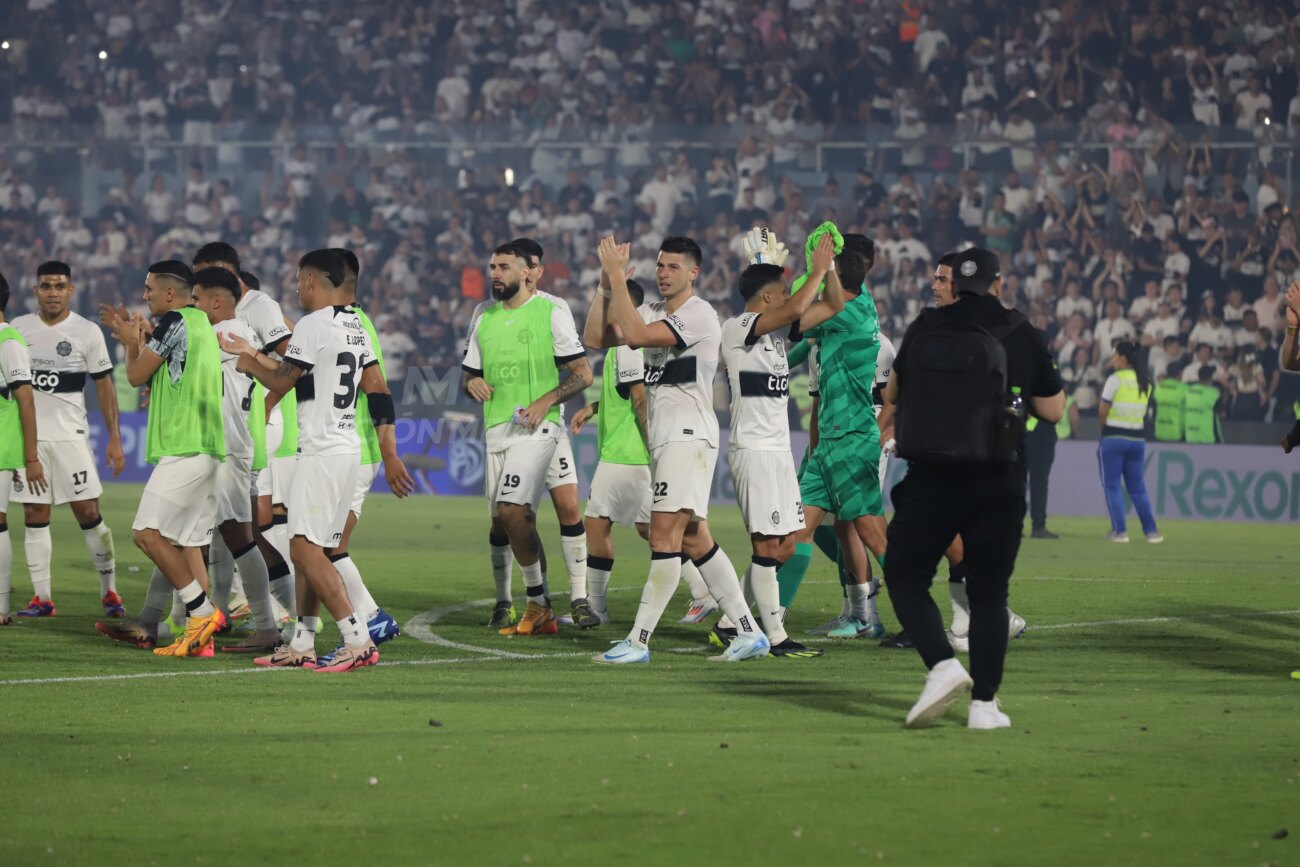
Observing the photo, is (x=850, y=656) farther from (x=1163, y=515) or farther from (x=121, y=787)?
(x=1163, y=515)

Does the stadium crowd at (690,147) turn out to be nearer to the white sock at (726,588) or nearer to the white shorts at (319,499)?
the white sock at (726,588)

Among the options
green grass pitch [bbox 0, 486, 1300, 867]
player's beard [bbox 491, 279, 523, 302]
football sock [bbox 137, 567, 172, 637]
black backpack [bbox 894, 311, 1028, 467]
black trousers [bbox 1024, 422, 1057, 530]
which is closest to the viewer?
green grass pitch [bbox 0, 486, 1300, 867]

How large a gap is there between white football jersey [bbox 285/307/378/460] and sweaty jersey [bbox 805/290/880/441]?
9.69 feet

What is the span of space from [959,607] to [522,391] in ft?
9.83

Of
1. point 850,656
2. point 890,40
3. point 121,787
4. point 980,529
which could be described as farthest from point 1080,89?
point 121,787

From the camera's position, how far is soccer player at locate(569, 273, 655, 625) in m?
11.4

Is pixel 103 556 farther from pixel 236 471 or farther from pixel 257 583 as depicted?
pixel 257 583

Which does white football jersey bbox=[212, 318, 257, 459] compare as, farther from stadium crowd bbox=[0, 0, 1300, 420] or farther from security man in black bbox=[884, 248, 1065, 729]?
stadium crowd bbox=[0, 0, 1300, 420]

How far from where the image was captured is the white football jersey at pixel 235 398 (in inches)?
408

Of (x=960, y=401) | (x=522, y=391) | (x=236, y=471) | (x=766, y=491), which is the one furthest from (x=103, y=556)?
(x=960, y=401)

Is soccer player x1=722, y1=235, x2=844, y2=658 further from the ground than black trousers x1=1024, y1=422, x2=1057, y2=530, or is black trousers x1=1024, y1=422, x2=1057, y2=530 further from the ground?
soccer player x1=722, y1=235, x2=844, y2=658

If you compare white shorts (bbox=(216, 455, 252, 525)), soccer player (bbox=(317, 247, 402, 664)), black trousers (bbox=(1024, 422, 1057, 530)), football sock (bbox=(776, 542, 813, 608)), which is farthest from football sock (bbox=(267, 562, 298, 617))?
black trousers (bbox=(1024, 422, 1057, 530))

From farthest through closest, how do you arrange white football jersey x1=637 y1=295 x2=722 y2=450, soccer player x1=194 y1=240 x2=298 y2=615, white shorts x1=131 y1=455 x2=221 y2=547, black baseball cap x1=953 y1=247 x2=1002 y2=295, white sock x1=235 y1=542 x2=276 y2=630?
soccer player x1=194 y1=240 x2=298 y2=615 < white sock x1=235 y1=542 x2=276 y2=630 < white shorts x1=131 y1=455 x2=221 y2=547 < white football jersey x1=637 y1=295 x2=722 y2=450 < black baseball cap x1=953 y1=247 x2=1002 y2=295

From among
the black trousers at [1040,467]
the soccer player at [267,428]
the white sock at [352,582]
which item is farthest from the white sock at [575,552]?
the black trousers at [1040,467]
